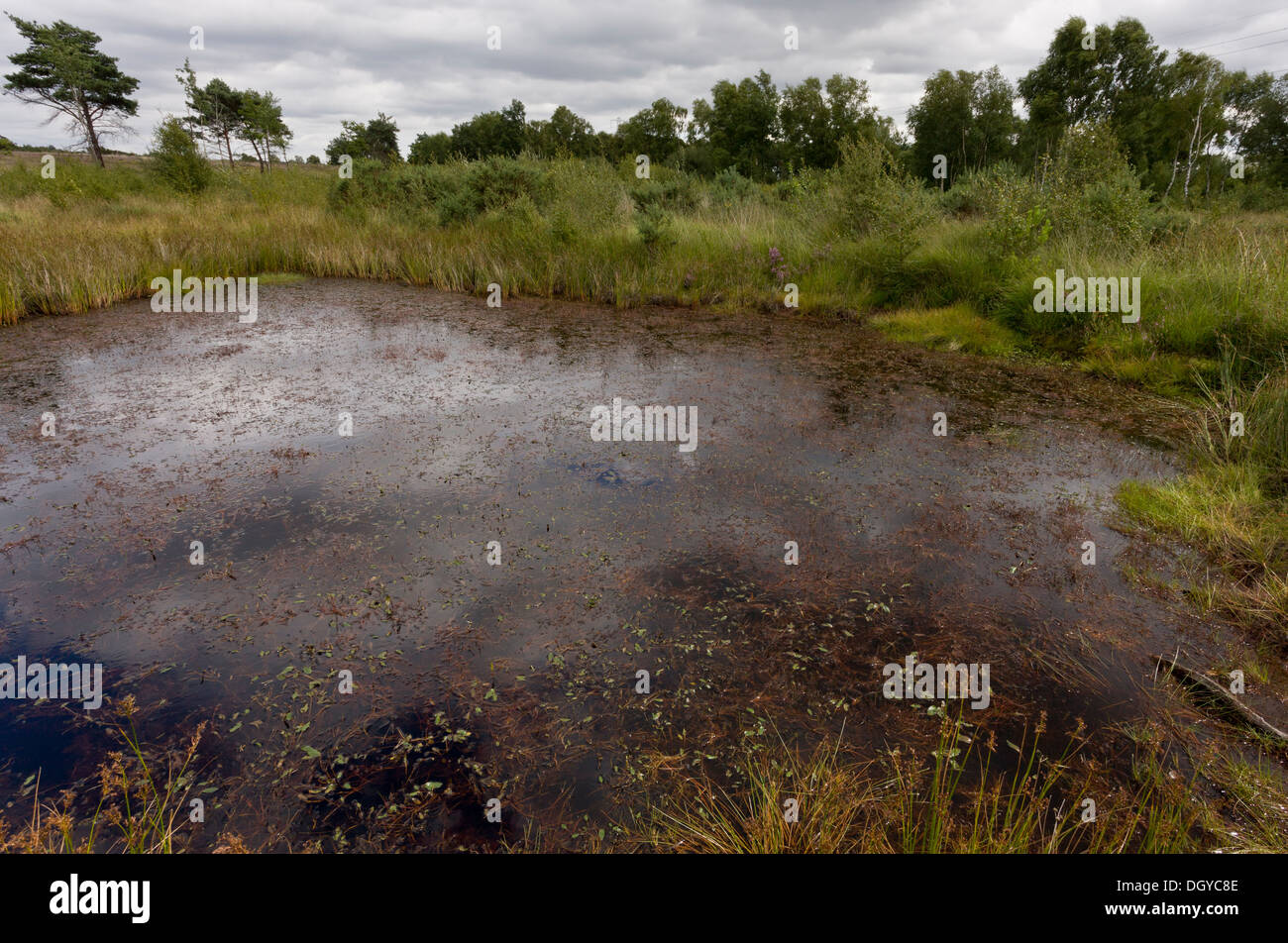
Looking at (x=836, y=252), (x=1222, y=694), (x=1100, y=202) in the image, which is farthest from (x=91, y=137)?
(x=1222, y=694)

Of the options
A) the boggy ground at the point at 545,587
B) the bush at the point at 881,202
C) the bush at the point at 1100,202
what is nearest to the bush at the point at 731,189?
the bush at the point at 881,202

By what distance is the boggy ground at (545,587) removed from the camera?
232 cm

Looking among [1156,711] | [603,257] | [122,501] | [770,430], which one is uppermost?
[603,257]

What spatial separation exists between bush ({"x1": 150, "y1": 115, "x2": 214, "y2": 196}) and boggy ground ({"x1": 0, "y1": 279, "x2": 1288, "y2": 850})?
43.9 feet

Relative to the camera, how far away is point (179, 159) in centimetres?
1623

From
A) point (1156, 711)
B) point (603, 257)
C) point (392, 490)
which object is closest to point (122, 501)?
point (392, 490)

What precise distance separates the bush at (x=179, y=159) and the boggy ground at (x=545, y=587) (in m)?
13.4

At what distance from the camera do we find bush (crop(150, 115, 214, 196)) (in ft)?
53.0

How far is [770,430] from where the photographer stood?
5406 mm

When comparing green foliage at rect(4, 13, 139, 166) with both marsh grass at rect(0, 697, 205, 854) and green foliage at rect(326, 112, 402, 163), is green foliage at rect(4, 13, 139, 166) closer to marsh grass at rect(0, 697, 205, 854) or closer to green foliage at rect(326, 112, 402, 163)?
green foliage at rect(326, 112, 402, 163)

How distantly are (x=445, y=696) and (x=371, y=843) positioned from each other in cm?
68

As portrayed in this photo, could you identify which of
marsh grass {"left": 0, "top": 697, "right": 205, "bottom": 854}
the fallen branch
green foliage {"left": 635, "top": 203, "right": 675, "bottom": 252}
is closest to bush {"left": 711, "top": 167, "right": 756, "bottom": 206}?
green foliage {"left": 635, "top": 203, "right": 675, "bottom": 252}
